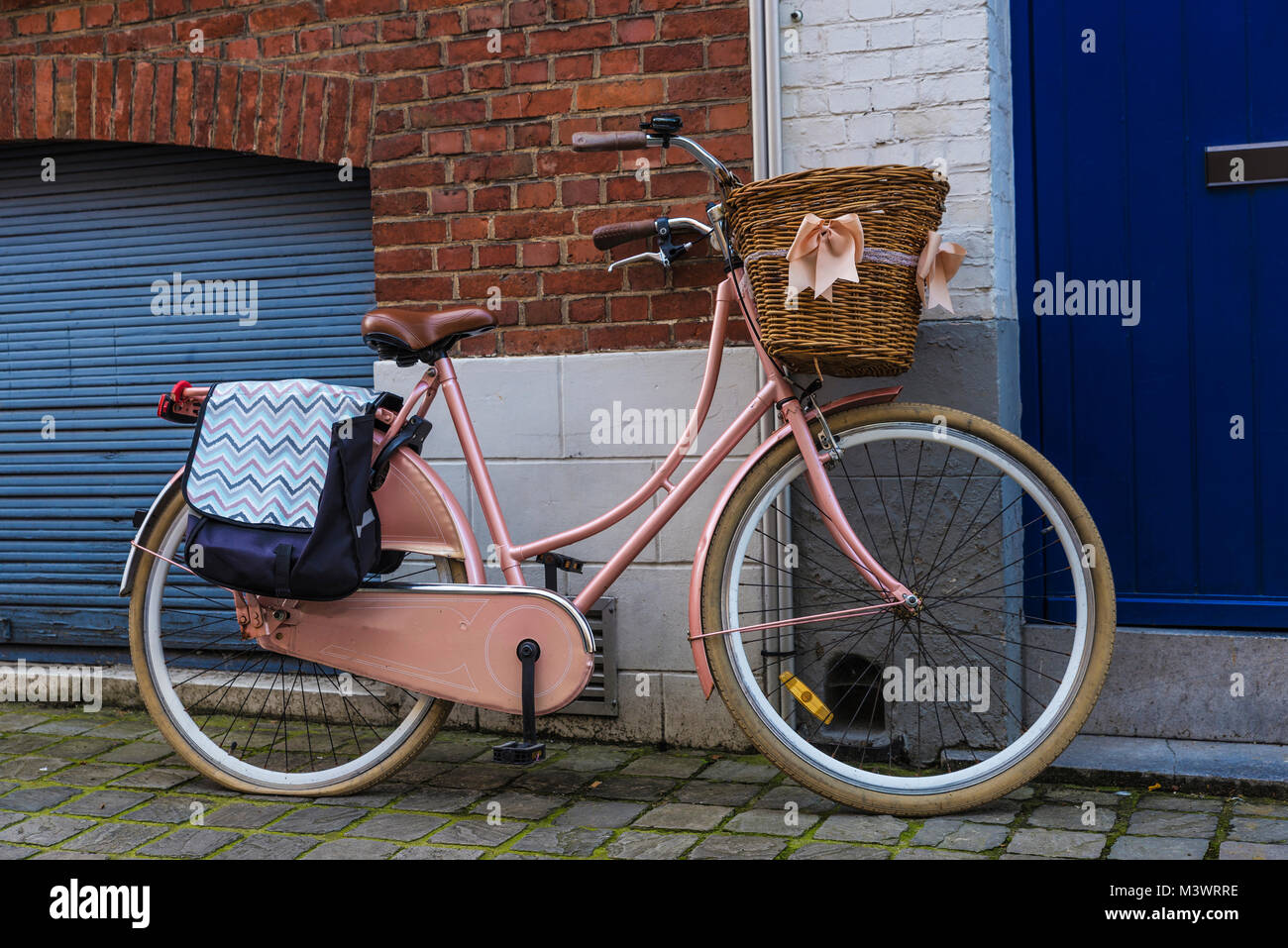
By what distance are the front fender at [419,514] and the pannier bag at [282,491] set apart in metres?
0.14

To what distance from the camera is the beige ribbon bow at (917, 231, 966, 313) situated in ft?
10.1

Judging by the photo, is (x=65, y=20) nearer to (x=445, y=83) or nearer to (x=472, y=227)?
(x=445, y=83)

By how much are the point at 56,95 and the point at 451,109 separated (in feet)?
5.22

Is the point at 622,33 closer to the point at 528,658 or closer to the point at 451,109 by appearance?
the point at 451,109

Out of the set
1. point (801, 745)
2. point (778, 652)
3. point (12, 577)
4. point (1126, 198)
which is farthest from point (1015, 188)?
point (12, 577)

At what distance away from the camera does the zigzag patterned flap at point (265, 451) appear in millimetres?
3336

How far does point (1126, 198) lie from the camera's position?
375 cm

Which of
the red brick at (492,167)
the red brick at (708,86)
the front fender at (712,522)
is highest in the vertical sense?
the red brick at (708,86)

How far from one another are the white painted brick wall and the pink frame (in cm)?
68

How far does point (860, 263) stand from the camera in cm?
299

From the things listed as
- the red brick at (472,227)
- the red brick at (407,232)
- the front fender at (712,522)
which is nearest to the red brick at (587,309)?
the red brick at (472,227)

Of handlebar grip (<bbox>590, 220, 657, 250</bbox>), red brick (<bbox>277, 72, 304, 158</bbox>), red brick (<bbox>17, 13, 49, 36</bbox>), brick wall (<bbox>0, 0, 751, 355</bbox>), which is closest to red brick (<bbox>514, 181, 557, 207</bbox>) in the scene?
brick wall (<bbox>0, 0, 751, 355</bbox>)

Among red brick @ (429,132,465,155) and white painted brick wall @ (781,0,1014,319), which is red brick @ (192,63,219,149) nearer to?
red brick @ (429,132,465,155)

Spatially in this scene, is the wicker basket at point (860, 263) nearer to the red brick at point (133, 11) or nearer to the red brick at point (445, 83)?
the red brick at point (445, 83)
